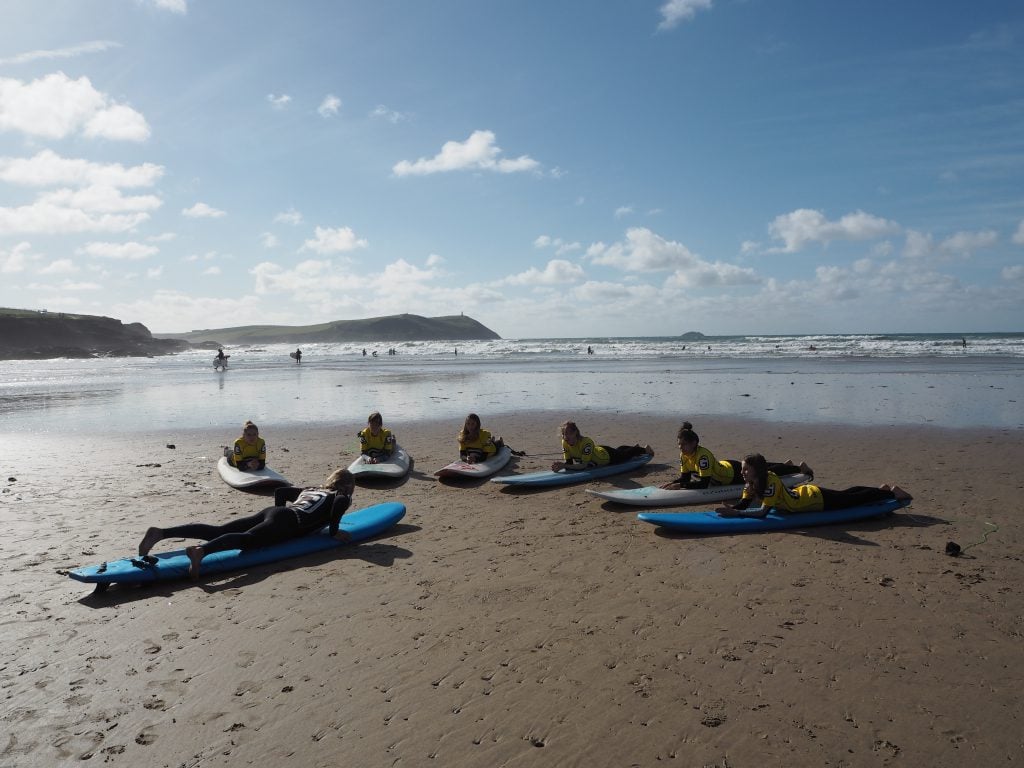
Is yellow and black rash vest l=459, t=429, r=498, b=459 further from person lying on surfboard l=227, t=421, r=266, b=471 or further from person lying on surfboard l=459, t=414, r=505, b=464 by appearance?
person lying on surfboard l=227, t=421, r=266, b=471

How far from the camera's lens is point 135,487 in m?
9.95

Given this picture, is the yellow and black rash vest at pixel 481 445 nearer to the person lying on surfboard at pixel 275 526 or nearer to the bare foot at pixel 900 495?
the person lying on surfboard at pixel 275 526

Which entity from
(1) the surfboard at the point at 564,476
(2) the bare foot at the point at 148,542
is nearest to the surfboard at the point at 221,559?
(2) the bare foot at the point at 148,542

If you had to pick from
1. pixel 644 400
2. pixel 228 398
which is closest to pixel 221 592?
pixel 644 400

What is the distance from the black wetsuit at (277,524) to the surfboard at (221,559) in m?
0.10

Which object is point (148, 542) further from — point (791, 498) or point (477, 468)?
point (791, 498)

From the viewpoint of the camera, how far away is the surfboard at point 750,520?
7.34m

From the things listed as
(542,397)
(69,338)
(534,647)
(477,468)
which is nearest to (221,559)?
(534,647)

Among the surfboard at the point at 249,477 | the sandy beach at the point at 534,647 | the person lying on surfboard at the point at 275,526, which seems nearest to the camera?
the sandy beach at the point at 534,647

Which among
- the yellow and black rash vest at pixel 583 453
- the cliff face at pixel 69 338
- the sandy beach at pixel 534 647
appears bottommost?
the sandy beach at pixel 534 647

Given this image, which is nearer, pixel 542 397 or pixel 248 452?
pixel 248 452

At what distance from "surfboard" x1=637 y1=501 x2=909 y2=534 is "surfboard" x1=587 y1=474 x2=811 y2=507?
3.12 feet

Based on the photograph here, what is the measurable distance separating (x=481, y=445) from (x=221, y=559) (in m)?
5.58

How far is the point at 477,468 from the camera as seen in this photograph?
1079 centimetres
